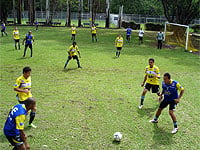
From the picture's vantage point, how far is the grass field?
748 centimetres

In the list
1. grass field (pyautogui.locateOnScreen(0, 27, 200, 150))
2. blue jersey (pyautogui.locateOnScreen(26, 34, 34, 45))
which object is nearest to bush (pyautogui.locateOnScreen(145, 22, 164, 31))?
grass field (pyautogui.locateOnScreen(0, 27, 200, 150))

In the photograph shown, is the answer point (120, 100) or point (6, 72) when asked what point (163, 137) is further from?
point (6, 72)

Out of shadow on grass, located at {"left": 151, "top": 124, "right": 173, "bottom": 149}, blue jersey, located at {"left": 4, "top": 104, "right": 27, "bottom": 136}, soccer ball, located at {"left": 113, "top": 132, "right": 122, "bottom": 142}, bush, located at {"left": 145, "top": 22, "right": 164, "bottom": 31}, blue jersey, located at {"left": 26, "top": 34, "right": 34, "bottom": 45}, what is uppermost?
bush, located at {"left": 145, "top": 22, "right": 164, "bottom": 31}

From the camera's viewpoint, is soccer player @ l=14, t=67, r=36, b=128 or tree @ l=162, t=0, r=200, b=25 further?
tree @ l=162, t=0, r=200, b=25

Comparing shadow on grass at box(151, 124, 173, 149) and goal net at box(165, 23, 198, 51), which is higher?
goal net at box(165, 23, 198, 51)

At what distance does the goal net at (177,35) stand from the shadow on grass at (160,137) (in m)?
19.2

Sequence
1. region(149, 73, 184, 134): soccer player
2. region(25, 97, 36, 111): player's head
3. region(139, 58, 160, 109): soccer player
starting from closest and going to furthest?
region(25, 97, 36, 111): player's head → region(149, 73, 184, 134): soccer player → region(139, 58, 160, 109): soccer player

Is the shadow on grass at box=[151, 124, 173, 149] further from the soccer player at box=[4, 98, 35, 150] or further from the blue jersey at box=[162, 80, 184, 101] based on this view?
the soccer player at box=[4, 98, 35, 150]

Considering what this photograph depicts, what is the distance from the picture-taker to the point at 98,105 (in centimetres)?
1015

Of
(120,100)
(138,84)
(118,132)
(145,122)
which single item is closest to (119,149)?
(118,132)

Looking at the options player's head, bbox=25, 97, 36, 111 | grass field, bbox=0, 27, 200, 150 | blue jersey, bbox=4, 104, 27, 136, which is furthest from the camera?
player's head, bbox=25, 97, 36, 111

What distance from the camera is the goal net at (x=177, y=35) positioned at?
2690cm

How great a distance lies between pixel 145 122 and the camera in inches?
344

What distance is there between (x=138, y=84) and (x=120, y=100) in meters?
2.79
